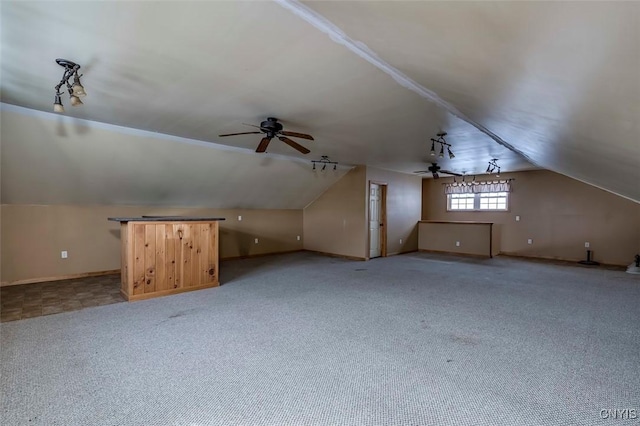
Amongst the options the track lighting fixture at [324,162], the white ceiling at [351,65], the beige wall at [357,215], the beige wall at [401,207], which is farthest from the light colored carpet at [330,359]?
the beige wall at [401,207]

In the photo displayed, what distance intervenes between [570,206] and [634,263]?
1.71 meters

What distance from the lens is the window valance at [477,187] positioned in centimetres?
863

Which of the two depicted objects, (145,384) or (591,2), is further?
(145,384)

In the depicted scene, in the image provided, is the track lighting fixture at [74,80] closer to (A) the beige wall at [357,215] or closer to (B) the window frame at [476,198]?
(A) the beige wall at [357,215]

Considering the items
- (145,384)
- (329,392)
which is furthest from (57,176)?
(329,392)

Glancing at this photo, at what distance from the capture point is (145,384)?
218 cm

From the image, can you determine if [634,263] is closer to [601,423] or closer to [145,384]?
[601,423]

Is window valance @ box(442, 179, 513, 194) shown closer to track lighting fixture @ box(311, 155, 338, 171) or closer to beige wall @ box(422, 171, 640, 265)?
beige wall @ box(422, 171, 640, 265)

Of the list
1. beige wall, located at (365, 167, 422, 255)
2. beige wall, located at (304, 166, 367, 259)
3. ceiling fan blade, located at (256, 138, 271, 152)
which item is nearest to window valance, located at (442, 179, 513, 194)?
beige wall, located at (365, 167, 422, 255)

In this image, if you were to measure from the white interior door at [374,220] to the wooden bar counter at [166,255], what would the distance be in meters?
4.16

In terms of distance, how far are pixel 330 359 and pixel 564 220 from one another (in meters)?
8.09

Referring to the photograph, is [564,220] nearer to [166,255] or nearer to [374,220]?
[374,220]

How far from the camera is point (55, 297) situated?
4.28 meters

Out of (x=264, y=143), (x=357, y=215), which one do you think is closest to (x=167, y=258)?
(x=264, y=143)
